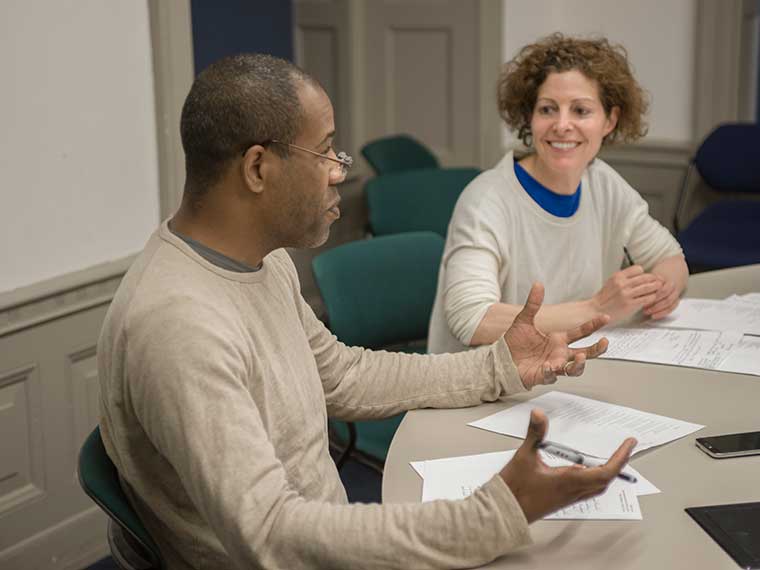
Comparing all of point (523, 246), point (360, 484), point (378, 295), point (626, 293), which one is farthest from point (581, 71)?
point (360, 484)

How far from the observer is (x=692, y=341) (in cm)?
219

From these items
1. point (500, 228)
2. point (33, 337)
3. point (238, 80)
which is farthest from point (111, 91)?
point (238, 80)

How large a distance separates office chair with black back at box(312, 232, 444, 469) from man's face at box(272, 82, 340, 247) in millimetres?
988

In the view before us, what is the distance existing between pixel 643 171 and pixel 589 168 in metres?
2.40

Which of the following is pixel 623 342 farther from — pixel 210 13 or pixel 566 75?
pixel 210 13

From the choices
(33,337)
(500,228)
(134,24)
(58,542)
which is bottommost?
(58,542)

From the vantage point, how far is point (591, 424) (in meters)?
1.75

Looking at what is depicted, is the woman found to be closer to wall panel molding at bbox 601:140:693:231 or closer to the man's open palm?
the man's open palm

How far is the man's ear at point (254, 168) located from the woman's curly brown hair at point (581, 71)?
1.29m

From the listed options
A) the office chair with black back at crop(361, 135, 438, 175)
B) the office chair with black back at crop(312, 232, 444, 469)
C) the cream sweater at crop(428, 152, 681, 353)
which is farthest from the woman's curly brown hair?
the office chair with black back at crop(361, 135, 438, 175)

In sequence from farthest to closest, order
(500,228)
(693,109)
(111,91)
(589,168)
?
(693,109), (111,91), (589,168), (500,228)

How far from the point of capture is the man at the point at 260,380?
129 centimetres

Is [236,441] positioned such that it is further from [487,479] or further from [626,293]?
[626,293]

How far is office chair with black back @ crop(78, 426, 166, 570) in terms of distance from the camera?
4.73 ft
